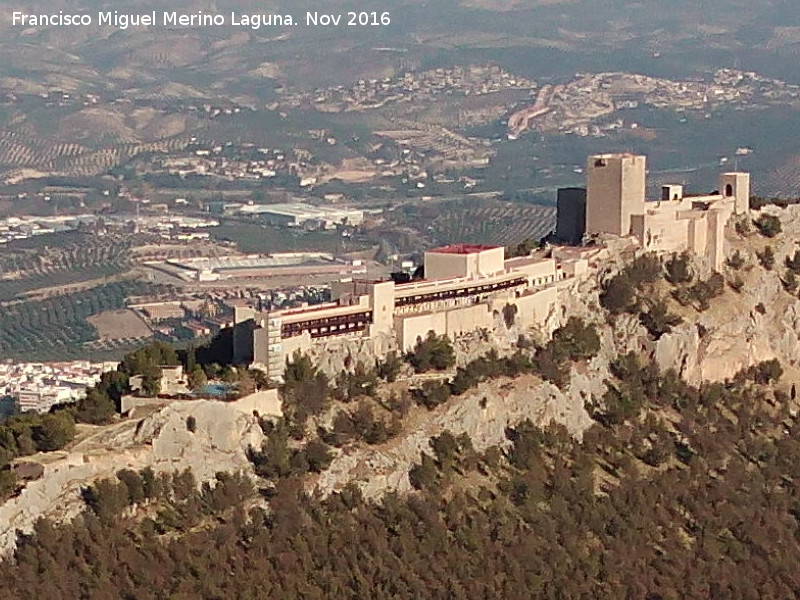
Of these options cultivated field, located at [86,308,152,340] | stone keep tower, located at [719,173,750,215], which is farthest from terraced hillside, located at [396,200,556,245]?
stone keep tower, located at [719,173,750,215]

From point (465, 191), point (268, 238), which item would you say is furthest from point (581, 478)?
point (465, 191)

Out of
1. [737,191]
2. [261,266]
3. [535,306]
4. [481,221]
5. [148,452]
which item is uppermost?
[737,191]

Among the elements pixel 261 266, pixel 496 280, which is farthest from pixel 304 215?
pixel 496 280

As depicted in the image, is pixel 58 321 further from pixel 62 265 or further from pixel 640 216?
pixel 640 216

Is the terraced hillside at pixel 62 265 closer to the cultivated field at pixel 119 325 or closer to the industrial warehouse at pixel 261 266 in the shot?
the industrial warehouse at pixel 261 266

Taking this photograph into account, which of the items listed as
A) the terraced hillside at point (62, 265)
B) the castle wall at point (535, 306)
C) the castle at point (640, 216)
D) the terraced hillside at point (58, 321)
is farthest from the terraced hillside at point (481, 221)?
the castle wall at point (535, 306)

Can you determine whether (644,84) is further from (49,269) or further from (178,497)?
(178,497)
